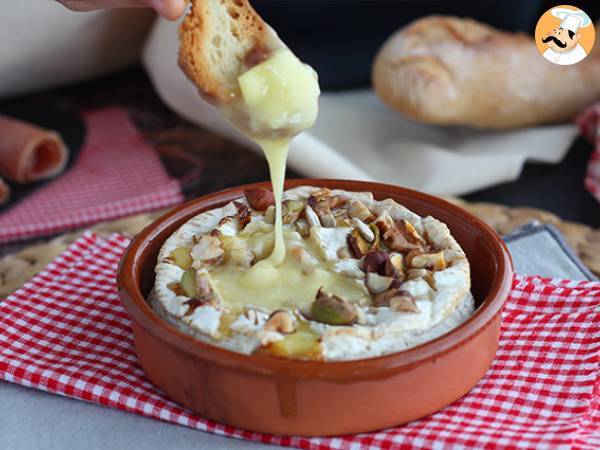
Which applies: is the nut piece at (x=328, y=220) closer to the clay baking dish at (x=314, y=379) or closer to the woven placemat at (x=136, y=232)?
the clay baking dish at (x=314, y=379)

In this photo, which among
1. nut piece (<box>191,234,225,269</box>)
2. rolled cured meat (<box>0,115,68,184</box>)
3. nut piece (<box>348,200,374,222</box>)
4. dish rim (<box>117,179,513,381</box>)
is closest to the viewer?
dish rim (<box>117,179,513,381</box>)

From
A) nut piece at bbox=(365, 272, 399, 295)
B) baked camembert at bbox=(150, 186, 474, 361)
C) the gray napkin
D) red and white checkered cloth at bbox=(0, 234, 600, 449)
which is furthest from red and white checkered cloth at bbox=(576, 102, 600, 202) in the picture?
nut piece at bbox=(365, 272, 399, 295)

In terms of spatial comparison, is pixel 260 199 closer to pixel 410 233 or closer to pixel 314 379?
pixel 410 233

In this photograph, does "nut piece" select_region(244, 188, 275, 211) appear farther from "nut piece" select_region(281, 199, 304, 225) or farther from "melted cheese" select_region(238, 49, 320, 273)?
"melted cheese" select_region(238, 49, 320, 273)

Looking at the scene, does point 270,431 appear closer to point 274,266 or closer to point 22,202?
point 274,266

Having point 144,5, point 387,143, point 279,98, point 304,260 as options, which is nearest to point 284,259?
point 304,260

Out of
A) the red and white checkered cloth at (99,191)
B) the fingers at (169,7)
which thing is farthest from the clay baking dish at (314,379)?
the red and white checkered cloth at (99,191)
